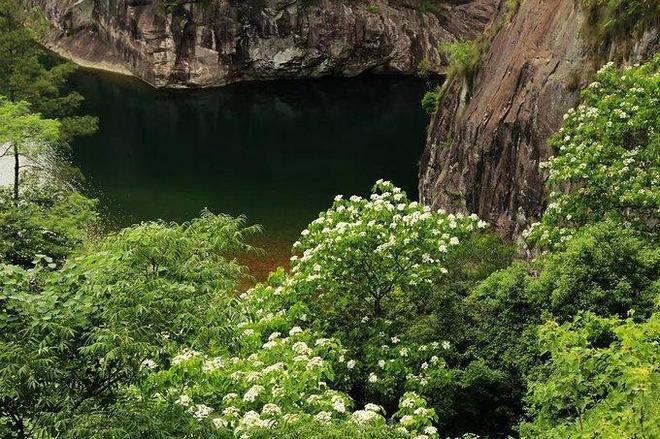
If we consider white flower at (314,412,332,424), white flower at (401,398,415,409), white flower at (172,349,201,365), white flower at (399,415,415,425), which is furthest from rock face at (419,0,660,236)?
white flower at (172,349,201,365)

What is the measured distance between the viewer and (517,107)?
2681 cm

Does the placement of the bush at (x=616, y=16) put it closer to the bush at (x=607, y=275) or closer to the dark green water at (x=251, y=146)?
the bush at (x=607, y=275)

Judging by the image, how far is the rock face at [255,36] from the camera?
71562 mm

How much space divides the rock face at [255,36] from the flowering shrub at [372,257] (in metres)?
56.3

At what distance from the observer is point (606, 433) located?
7.87 meters

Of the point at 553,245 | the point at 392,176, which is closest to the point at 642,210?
the point at 553,245

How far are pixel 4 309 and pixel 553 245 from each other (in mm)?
12433

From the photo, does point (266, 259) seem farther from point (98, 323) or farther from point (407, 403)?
Answer: point (98, 323)

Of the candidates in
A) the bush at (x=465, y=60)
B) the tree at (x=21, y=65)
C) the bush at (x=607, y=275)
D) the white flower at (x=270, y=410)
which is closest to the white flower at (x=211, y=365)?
the white flower at (x=270, y=410)

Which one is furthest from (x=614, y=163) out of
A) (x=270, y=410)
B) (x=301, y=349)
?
(x=270, y=410)

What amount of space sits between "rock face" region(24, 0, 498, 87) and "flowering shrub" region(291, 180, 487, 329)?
56.3m

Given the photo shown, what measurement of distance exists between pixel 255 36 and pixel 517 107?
165 feet

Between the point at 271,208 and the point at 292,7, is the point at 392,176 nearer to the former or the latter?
the point at 271,208

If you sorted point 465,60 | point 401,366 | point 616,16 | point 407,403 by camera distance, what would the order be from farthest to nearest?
point 465,60, point 616,16, point 401,366, point 407,403
